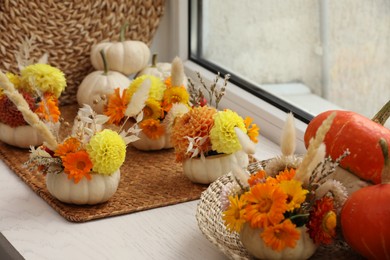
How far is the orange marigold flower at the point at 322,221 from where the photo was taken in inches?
44.9

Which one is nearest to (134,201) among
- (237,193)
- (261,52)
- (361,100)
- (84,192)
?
(84,192)

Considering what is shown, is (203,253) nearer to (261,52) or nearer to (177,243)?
(177,243)

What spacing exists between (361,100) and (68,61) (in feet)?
2.07

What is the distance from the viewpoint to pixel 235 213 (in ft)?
3.80

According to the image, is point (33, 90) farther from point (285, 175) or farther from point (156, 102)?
point (285, 175)

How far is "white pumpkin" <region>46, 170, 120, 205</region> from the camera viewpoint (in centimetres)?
140

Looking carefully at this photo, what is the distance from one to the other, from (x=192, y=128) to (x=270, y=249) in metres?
0.36

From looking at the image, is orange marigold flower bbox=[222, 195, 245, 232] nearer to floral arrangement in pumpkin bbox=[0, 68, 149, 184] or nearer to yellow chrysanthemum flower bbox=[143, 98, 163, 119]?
floral arrangement in pumpkin bbox=[0, 68, 149, 184]

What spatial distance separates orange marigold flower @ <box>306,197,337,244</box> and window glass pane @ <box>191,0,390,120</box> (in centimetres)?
59

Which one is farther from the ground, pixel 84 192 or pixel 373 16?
pixel 373 16

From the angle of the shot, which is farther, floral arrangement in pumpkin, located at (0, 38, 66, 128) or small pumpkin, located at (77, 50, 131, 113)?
small pumpkin, located at (77, 50, 131, 113)

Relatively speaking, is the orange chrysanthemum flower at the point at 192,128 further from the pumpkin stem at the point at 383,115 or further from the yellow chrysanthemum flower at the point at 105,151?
the pumpkin stem at the point at 383,115

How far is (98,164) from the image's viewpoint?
4.52 feet

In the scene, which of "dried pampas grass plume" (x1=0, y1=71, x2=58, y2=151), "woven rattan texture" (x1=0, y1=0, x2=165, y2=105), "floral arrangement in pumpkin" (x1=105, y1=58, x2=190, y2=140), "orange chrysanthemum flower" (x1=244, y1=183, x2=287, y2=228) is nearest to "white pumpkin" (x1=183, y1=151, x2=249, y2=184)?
"floral arrangement in pumpkin" (x1=105, y1=58, x2=190, y2=140)
